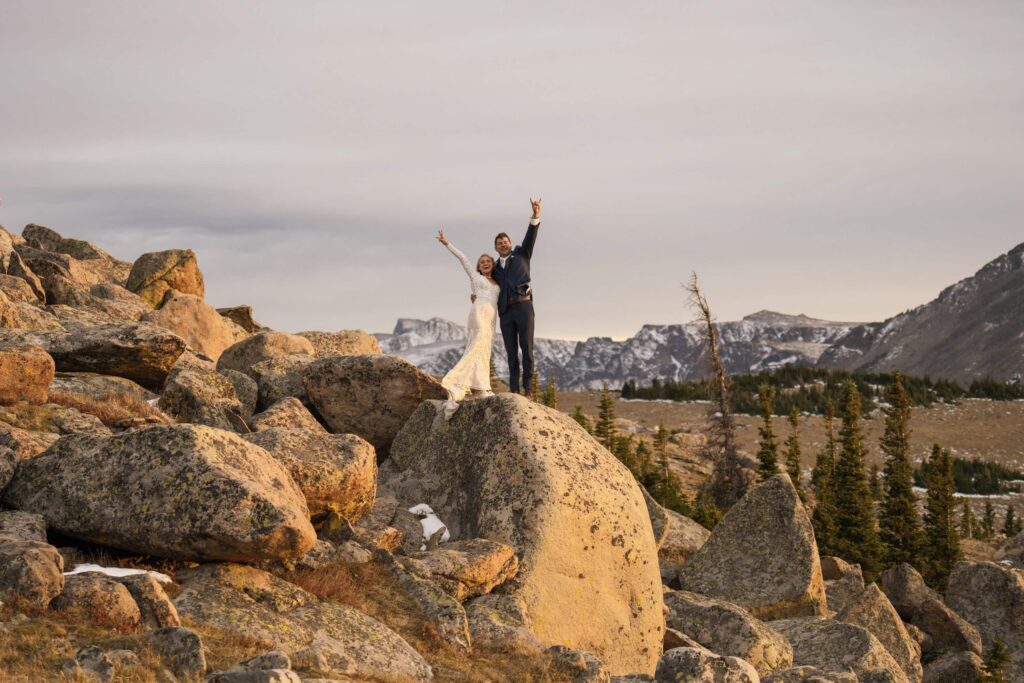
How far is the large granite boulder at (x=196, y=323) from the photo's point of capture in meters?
42.3

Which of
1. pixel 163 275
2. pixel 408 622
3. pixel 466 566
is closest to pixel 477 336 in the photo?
pixel 466 566

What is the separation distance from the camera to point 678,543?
41.0 m

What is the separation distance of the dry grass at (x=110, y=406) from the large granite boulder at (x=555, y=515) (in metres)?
7.16

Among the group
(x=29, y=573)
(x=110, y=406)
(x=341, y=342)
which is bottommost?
(x=29, y=573)

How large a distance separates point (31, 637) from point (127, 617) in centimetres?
167

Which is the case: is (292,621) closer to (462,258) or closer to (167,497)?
(167,497)

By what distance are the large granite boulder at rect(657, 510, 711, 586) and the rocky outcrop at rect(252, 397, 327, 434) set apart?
16.6 metres

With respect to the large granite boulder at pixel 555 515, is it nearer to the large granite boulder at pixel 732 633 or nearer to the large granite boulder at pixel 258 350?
the large granite boulder at pixel 732 633

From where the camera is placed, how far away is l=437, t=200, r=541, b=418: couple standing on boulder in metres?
27.5

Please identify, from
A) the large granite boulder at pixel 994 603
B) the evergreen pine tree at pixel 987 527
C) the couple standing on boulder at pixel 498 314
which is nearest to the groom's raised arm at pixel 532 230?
the couple standing on boulder at pixel 498 314

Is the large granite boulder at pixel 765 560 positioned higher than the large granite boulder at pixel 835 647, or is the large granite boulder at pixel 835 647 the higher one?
the large granite boulder at pixel 765 560

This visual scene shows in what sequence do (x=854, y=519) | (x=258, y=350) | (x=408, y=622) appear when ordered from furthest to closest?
(x=854, y=519) → (x=258, y=350) → (x=408, y=622)

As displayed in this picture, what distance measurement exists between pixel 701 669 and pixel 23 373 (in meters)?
18.0

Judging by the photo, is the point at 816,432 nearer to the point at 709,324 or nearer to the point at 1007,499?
the point at 1007,499
